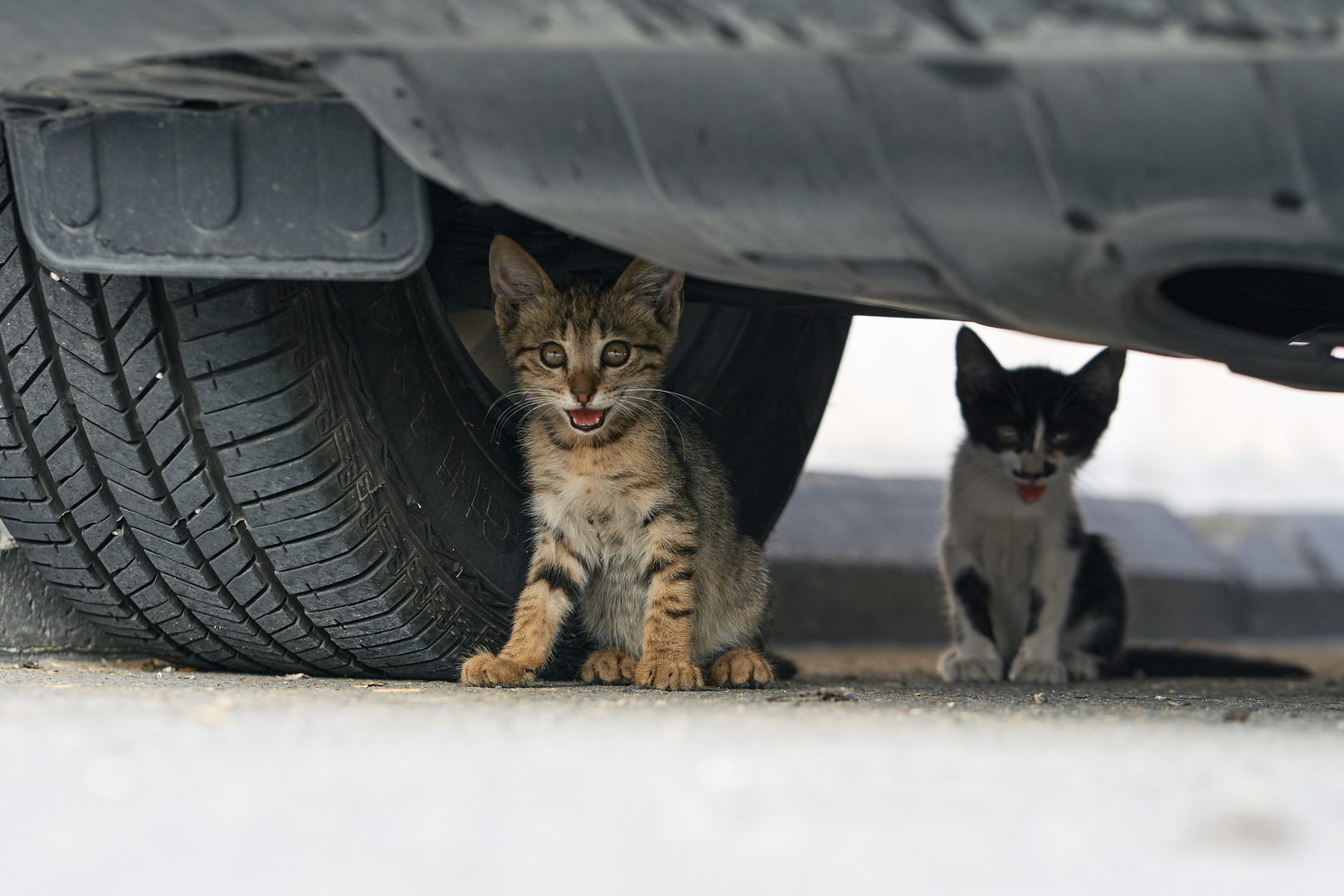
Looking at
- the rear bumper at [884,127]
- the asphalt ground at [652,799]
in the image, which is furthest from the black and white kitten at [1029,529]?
the rear bumper at [884,127]

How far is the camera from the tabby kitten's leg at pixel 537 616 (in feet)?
6.28

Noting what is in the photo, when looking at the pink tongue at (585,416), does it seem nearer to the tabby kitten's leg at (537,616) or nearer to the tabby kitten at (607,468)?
the tabby kitten at (607,468)

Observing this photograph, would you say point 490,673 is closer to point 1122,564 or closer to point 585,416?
point 585,416

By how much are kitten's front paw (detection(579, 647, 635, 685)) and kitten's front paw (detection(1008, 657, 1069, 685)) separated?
1.12m

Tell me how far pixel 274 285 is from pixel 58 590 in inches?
33.8

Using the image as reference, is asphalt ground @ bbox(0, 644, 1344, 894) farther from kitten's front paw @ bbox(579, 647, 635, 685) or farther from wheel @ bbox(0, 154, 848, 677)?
kitten's front paw @ bbox(579, 647, 635, 685)

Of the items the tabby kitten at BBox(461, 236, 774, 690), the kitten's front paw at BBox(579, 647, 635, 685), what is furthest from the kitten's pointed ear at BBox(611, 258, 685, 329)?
the kitten's front paw at BBox(579, 647, 635, 685)

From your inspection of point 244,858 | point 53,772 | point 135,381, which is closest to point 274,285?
point 135,381

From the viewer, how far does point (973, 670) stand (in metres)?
2.87

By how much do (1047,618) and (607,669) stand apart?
134 cm

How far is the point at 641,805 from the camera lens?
883mm

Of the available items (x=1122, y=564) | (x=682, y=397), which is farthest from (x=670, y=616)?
(x=1122, y=564)

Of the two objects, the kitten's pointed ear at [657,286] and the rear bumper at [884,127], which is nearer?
the rear bumper at [884,127]

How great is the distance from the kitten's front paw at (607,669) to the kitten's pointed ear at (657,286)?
2.07ft
